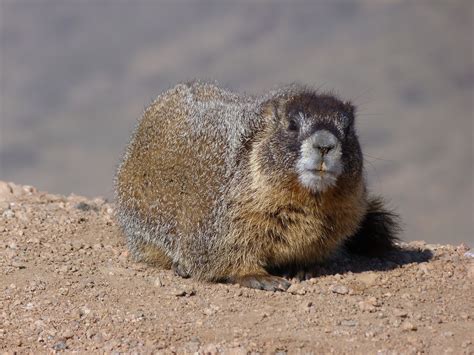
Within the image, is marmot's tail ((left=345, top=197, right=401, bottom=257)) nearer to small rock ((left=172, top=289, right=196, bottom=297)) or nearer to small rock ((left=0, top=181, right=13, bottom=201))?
small rock ((left=172, top=289, right=196, bottom=297))

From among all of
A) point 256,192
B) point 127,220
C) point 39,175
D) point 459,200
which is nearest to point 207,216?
point 256,192

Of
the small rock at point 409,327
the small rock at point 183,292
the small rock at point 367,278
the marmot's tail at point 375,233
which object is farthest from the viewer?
the marmot's tail at point 375,233

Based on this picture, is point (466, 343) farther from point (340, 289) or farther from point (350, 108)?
point (350, 108)

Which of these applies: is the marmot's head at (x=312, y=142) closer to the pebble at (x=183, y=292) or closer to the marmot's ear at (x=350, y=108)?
the marmot's ear at (x=350, y=108)

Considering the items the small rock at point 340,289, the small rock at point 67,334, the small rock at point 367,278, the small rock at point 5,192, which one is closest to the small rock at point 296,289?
the small rock at point 340,289

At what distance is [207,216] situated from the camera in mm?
8953

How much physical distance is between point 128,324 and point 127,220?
2.33m

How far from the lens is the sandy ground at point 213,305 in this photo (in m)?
7.33

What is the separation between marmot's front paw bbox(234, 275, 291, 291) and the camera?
8594 millimetres

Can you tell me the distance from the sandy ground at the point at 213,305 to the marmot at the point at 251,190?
0.83 ft

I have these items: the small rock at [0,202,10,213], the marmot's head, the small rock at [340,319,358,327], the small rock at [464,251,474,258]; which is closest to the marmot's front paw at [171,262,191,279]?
the marmot's head

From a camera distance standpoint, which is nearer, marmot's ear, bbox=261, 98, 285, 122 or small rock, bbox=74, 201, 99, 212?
marmot's ear, bbox=261, 98, 285, 122

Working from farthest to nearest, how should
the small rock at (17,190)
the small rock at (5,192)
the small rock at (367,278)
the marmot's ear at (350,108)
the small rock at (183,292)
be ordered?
the small rock at (17,190) < the small rock at (5,192) < the marmot's ear at (350,108) < the small rock at (367,278) < the small rock at (183,292)

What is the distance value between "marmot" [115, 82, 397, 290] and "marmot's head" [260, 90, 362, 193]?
0.01 metres
